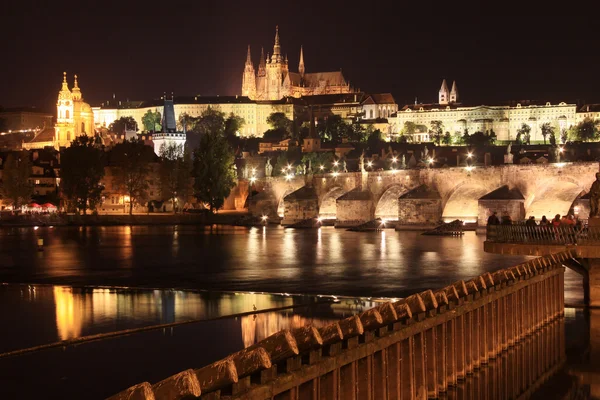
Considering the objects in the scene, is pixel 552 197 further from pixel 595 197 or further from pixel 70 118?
pixel 70 118

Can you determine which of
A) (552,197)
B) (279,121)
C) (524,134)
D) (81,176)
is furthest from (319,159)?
(552,197)

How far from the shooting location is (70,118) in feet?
516

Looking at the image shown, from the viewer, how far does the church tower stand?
512 feet

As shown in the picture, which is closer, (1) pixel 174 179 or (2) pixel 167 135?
(1) pixel 174 179

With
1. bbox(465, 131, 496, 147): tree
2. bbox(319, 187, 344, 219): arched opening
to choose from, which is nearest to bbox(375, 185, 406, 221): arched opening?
Result: bbox(319, 187, 344, 219): arched opening

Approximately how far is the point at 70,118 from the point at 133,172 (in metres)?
65.4

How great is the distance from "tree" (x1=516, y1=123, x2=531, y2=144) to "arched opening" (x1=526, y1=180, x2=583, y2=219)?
114073mm

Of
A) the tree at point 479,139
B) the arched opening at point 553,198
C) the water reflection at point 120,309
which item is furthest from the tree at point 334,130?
the water reflection at point 120,309

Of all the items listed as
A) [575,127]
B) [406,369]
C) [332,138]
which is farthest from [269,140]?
[406,369]

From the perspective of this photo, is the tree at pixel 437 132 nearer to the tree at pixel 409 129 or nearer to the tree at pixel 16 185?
the tree at pixel 409 129

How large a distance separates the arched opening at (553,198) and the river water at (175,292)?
1223 centimetres

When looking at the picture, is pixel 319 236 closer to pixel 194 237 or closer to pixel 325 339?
pixel 194 237

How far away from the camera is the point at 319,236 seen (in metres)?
73.3

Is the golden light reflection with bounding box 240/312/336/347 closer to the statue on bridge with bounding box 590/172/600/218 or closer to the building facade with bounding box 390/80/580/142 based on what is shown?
the statue on bridge with bounding box 590/172/600/218
